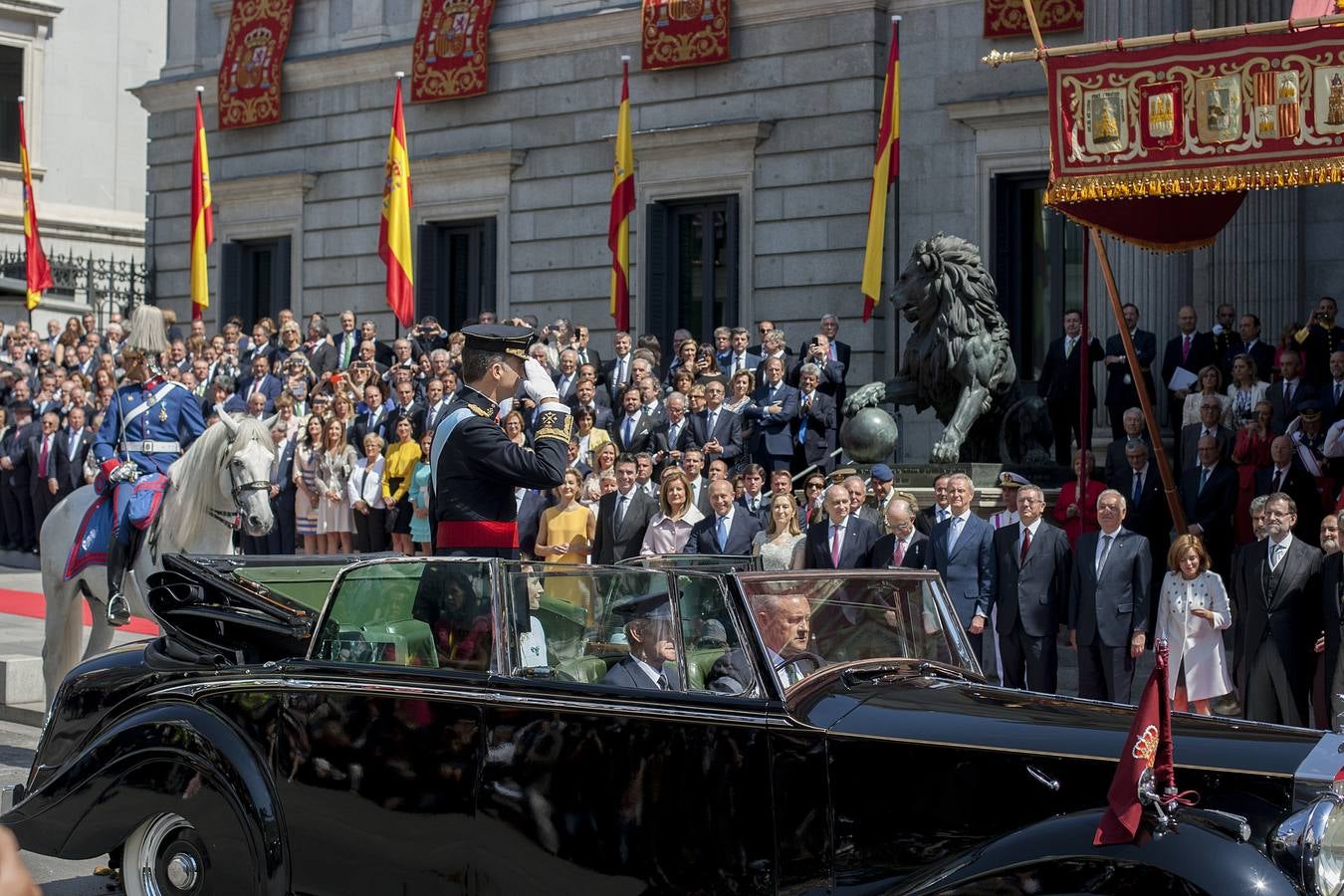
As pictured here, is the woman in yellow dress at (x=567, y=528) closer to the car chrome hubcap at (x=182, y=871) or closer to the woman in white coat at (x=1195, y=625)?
the woman in white coat at (x=1195, y=625)

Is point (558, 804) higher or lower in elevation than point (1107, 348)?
lower

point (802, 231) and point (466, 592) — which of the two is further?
point (802, 231)

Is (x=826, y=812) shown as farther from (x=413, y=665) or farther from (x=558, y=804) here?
(x=413, y=665)

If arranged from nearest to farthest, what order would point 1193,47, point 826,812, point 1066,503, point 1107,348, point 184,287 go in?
point 826,812 → point 1193,47 → point 1066,503 → point 1107,348 → point 184,287

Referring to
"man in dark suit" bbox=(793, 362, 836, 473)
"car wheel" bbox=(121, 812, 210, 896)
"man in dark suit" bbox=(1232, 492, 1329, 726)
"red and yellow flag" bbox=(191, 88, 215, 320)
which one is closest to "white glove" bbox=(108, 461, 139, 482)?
"car wheel" bbox=(121, 812, 210, 896)

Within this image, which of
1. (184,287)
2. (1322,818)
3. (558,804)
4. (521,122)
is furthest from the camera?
(184,287)

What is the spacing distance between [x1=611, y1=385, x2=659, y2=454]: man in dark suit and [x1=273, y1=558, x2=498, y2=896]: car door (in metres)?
10.6

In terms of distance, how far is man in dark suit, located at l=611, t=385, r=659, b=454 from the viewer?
55.9 feet

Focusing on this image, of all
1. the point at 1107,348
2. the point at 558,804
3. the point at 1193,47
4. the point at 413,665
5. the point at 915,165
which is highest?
the point at 915,165

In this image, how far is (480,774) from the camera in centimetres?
584

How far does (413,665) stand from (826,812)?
164cm

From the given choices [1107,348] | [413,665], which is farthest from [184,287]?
[413,665]

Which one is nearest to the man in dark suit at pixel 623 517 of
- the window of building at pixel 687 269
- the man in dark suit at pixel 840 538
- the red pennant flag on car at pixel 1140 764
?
the man in dark suit at pixel 840 538

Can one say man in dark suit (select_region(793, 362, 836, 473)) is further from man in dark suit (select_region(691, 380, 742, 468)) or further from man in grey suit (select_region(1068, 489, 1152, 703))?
man in grey suit (select_region(1068, 489, 1152, 703))
